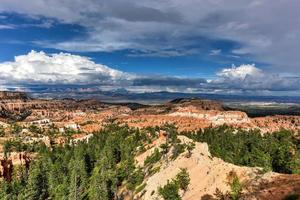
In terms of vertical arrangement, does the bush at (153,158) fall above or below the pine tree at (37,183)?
above

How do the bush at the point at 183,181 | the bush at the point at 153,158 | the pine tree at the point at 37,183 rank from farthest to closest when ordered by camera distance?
1. the bush at the point at 153,158
2. the pine tree at the point at 37,183
3. the bush at the point at 183,181

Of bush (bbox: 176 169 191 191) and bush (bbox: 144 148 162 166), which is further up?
bush (bbox: 176 169 191 191)

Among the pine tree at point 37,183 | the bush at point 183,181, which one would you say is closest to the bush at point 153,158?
the pine tree at point 37,183

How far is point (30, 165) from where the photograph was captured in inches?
6914

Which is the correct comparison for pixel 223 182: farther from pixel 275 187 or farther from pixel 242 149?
pixel 242 149

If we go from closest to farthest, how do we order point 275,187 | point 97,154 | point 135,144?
point 275,187 → point 97,154 → point 135,144

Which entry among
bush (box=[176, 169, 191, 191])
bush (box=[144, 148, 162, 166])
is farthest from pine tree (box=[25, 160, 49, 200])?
bush (box=[176, 169, 191, 191])

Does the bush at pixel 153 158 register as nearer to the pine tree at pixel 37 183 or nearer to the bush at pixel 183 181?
the pine tree at pixel 37 183

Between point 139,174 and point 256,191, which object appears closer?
point 256,191

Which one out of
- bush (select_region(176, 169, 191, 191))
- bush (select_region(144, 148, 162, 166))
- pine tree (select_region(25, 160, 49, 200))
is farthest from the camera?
bush (select_region(144, 148, 162, 166))

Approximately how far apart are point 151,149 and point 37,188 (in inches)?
1839

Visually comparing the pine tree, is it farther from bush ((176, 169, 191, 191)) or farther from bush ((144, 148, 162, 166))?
bush ((176, 169, 191, 191))

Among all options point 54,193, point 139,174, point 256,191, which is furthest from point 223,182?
point 54,193

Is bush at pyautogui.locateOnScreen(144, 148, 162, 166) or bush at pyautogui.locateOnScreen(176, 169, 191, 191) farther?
bush at pyautogui.locateOnScreen(144, 148, 162, 166)
